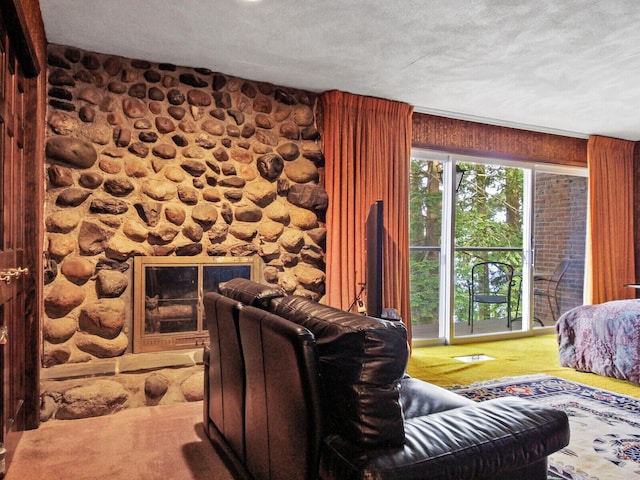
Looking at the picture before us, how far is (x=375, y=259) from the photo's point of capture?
3.09 meters

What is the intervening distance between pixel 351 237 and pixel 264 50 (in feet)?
5.30

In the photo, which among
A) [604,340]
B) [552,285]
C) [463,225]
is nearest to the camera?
[604,340]

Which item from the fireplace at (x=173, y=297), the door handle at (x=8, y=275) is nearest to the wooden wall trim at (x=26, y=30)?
the door handle at (x=8, y=275)

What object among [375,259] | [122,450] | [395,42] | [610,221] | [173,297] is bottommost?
[122,450]

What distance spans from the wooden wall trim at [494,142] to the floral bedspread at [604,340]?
1.84 m

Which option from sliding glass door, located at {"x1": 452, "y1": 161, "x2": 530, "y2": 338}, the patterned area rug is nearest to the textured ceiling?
sliding glass door, located at {"x1": 452, "y1": 161, "x2": 530, "y2": 338}

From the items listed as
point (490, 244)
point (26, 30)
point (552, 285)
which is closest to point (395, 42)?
point (26, 30)

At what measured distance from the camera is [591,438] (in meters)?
2.60

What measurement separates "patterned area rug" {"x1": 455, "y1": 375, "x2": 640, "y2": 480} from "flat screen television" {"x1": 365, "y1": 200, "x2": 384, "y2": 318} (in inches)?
35.5

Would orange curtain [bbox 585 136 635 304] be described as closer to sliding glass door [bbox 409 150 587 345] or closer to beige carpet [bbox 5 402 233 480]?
sliding glass door [bbox 409 150 587 345]

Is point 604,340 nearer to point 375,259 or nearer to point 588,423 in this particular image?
point 588,423

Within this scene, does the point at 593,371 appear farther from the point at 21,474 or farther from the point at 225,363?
the point at 21,474

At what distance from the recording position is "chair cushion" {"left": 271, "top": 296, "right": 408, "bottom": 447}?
134 centimetres

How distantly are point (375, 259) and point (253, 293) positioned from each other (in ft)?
4.10
